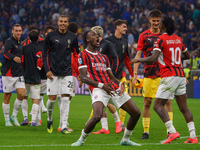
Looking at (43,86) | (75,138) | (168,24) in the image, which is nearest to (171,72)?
(168,24)

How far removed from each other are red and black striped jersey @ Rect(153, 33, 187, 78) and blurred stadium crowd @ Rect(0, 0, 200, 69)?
14.9 m

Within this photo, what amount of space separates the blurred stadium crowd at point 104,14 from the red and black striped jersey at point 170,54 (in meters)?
14.9

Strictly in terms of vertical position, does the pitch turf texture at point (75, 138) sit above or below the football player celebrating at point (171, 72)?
below

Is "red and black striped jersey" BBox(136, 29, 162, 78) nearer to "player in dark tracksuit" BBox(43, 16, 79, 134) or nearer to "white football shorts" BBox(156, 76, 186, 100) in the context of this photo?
"white football shorts" BBox(156, 76, 186, 100)

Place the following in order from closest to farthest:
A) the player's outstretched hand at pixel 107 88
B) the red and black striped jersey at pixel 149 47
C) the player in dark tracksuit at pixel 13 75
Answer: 1. the player's outstretched hand at pixel 107 88
2. the red and black striped jersey at pixel 149 47
3. the player in dark tracksuit at pixel 13 75

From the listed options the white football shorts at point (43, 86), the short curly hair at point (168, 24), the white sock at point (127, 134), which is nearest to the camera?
the white sock at point (127, 134)

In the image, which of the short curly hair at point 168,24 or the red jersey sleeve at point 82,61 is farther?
the short curly hair at point 168,24

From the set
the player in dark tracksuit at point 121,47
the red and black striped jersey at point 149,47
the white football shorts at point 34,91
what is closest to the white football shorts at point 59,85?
the player in dark tracksuit at point 121,47

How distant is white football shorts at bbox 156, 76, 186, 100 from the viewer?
7336 millimetres

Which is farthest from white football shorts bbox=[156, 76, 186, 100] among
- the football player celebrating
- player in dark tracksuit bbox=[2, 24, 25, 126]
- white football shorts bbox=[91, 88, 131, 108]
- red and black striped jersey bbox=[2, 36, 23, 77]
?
red and black striped jersey bbox=[2, 36, 23, 77]

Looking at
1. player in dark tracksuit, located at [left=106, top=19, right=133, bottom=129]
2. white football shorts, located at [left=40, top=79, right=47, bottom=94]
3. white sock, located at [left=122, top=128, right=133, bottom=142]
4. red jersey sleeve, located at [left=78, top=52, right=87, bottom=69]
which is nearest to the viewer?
red jersey sleeve, located at [left=78, top=52, right=87, bottom=69]

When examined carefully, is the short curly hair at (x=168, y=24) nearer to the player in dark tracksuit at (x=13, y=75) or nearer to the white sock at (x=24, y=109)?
the player in dark tracksuit at (x=13, y=75)

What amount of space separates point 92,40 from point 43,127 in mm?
3761

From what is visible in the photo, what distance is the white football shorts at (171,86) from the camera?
24.1 feet
